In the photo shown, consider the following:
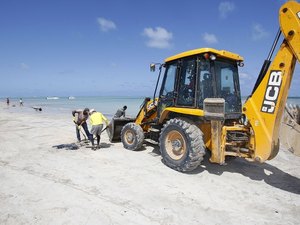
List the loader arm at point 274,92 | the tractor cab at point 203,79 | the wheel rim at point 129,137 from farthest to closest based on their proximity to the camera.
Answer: the wheel rim at point 129,137, the tractor cab at point 203,79, the loader arm at point 274,92

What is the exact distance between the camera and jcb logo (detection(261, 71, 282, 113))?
14.0 ft

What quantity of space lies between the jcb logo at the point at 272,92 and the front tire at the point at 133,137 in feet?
12.4

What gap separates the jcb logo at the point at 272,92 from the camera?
426cm

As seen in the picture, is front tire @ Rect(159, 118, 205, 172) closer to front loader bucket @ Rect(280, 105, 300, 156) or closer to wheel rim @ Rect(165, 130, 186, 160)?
wheel rim @ Rect(165, 130, 186, 160)

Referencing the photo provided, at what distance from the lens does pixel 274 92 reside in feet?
14.1

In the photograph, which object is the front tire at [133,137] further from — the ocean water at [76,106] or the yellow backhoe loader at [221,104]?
the ocean water at [76,106]

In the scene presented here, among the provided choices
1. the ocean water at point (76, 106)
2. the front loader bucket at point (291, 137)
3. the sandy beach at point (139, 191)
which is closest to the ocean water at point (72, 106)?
the ocean water at point (76, 106)

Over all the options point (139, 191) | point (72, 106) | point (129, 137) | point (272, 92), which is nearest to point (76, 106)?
point (72, 106)

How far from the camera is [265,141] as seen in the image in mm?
4391

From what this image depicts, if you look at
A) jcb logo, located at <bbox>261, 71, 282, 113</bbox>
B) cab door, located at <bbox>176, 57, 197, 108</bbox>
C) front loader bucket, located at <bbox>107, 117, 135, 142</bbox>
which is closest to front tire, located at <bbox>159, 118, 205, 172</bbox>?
cab door, located at <bbox>176, 57, 197, 108</bbox>

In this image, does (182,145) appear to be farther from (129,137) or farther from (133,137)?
(129,137)

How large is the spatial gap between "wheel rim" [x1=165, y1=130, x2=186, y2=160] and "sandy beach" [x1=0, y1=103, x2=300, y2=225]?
411mm

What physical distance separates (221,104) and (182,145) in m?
1.38

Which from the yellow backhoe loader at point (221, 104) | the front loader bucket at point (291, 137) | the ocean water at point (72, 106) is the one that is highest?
the yellow backhoe loader at point (221, 104)
